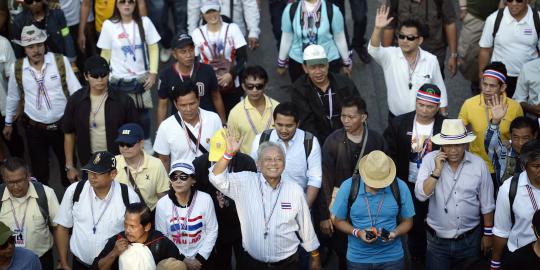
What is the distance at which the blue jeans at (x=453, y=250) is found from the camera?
8055 millimetres

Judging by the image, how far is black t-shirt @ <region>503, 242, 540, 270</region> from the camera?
6.80 meters

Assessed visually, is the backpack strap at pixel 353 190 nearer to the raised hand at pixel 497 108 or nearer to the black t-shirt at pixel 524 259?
the black t-shirt at pixel 524 259

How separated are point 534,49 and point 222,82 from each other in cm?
348

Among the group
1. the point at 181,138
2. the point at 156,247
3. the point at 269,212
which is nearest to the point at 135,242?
the point at 156,247

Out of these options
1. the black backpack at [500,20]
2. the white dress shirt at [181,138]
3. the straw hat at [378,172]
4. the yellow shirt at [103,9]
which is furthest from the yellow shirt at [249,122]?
the yellow shirt at [103,9]

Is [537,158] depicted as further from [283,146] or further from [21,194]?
[21,194]

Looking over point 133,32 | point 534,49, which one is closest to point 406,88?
point 534,49

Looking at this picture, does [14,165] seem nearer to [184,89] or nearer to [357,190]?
[184,89]

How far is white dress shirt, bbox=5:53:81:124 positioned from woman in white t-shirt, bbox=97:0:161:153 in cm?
52

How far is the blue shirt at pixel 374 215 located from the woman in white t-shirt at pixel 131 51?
320 cm

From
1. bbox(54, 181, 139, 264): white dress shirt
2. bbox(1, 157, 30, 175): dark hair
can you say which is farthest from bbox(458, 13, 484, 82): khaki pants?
bbox(1, 157, 30, 175): dark hair

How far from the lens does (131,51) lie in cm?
1001

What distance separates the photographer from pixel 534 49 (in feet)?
32.7

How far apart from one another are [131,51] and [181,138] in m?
1.76
